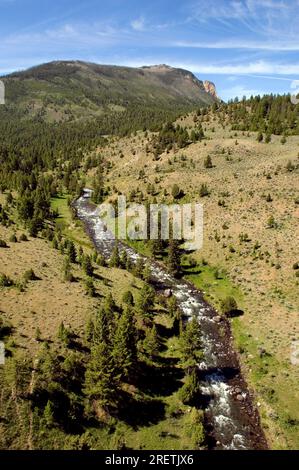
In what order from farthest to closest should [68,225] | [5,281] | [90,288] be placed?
[68,225]
[90,288]
[5,281]

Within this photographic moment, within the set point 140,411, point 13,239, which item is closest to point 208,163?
point 13,239

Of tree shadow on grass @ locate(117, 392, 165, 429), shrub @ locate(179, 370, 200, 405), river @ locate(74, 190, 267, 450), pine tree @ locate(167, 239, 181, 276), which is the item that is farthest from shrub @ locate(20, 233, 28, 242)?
shrub @ locate(179, 370, 200, 405)

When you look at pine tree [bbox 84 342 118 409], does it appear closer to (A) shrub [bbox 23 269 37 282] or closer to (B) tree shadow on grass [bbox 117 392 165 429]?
(B) tree shadow on grass [bbox 117 392 165 429]

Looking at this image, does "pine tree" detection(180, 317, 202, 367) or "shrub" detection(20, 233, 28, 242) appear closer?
"pine tree" detection(180, 317, 202, 367)

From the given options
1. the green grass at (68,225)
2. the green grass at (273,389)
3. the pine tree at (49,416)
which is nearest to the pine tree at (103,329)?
the pine tree at (49,416)

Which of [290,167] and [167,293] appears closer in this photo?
[167,293]

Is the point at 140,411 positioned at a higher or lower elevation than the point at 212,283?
lower

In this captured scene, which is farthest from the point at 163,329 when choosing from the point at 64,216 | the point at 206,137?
the point at 206,137

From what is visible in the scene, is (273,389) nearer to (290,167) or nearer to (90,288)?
(90,288)

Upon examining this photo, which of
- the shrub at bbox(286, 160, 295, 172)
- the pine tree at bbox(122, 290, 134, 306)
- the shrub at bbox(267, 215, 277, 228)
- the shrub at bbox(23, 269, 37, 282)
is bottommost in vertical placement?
the pine tree at bbox(122, 290, 134, 306)

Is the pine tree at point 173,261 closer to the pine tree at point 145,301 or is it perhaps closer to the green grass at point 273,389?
the pine tree at point 145,301

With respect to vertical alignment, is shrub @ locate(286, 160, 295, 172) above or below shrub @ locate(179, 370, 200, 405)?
above
